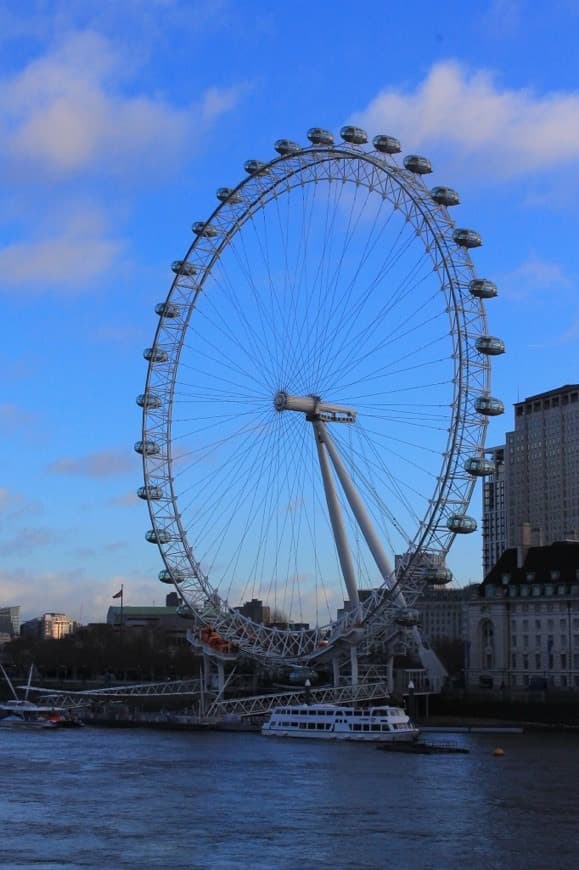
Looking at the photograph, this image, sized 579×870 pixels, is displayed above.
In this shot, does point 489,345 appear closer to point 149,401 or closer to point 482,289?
point 482,289

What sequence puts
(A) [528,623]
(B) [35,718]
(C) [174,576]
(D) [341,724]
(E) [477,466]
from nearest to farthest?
(E) [477,466], (D) [341,724], (C) [174,576], (B) [35,718], (A) [528,623]

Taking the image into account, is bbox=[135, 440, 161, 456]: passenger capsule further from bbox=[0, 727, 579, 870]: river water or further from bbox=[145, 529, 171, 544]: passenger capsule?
bbox=[0, 727, 579, 870]: river water

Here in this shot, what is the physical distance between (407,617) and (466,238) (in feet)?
65.8

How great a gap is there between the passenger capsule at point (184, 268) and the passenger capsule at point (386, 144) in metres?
15.5

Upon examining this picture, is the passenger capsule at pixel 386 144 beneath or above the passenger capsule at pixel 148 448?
above

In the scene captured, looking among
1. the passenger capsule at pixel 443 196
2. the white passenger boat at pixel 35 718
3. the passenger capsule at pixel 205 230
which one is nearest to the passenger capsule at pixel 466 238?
the passenger capsule at pixel 443 196

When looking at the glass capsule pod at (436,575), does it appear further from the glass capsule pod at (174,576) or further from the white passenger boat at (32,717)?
the white passenger boat at (32,717)

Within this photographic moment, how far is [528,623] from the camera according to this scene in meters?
88.6

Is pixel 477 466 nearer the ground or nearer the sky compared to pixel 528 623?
nearer the sky

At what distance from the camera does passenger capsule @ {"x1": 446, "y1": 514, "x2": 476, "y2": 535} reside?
66250mm

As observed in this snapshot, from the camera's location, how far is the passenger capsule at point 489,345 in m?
66.3

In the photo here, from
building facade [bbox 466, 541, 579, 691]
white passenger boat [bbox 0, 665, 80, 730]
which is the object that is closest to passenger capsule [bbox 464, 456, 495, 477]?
building facade [bbox 466, 541, 579, 691]

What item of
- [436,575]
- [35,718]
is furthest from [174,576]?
[436,575]

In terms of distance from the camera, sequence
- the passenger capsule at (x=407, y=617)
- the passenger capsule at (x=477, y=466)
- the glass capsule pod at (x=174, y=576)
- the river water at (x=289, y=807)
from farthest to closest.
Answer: the glass capsule pod at (x=174, y=576), the passenger capsule at (x=407, y=617), the passenger capsule at (x=477, y=466), the river water at (x=289, y=807)
